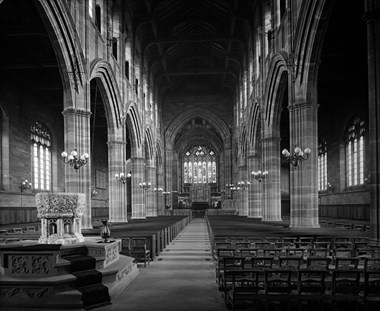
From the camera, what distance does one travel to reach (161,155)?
152ft

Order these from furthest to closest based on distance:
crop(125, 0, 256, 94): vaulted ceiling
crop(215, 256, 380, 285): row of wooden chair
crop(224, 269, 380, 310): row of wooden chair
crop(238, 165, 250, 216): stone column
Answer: crop(238, 165, 250, 216): stone column < crop(125, 0, 256, 94): vaulted ceiling < crop(215, 256, 380, 285): row of wooden chair < crop(224, 269, 380, 310): row of wooden chair

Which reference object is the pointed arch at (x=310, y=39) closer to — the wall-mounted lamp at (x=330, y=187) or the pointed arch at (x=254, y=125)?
the pointed arch at (x=254, y=125)

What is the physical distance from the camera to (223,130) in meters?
46.7

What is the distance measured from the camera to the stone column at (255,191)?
30.8 m

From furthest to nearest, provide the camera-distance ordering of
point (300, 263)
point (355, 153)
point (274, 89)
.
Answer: point (355, 153), point (274, 89), point (300, 263)

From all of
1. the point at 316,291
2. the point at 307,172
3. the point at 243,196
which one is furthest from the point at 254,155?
the point at 316,291

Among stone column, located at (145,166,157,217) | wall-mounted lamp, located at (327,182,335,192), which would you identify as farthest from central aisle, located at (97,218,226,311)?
stone column, located at (145,166,157,217)

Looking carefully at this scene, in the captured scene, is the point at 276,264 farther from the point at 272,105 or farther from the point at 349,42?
the point at 272,105

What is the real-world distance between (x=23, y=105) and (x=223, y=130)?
25423mm

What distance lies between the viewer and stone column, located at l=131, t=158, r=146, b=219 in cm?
3153

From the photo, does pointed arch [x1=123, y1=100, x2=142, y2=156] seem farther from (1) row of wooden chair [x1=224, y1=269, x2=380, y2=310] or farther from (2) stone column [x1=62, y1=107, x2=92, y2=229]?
(1) row of wooden chair [x1=224, y1=269, x2=380, y2=310]

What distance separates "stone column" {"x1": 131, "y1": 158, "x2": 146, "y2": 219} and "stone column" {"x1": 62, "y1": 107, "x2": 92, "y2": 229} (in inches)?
561

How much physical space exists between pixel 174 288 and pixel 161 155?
124 ft

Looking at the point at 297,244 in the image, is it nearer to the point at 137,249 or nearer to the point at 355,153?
the point at 137,249
